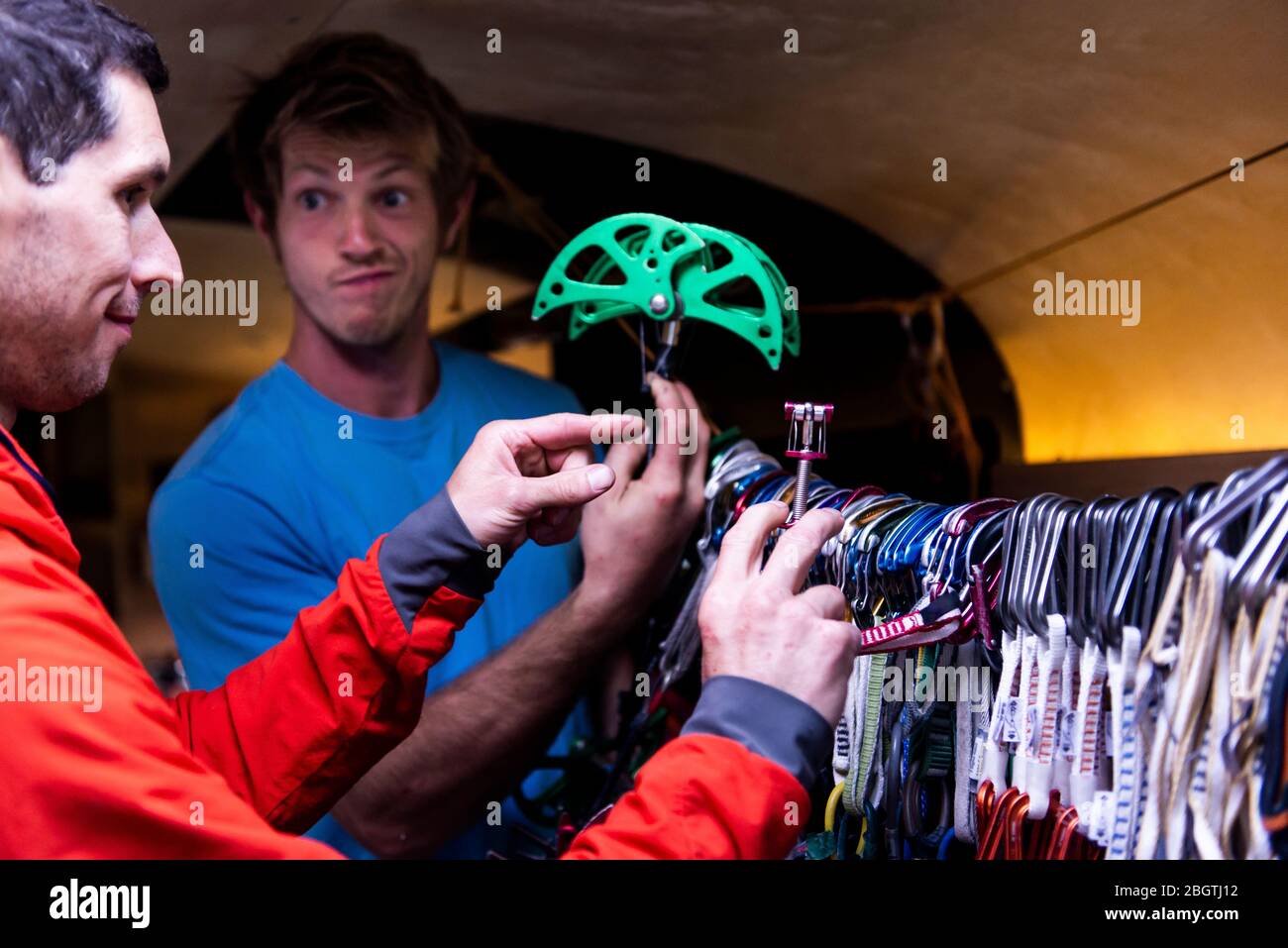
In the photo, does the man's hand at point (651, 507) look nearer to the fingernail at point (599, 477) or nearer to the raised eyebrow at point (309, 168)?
the fingernail at point (599, 477)

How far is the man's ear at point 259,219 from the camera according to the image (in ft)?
6.56

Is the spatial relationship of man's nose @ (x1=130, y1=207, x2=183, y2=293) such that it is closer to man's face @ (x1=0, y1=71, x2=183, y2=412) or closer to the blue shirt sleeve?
man's face @ (x1=0, y1=71, x2=183, y2=412)

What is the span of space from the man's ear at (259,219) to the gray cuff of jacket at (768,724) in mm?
1343

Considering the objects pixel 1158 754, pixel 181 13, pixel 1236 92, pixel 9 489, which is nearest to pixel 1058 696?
pixel 1158 754

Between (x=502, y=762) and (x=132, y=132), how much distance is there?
0.91 m

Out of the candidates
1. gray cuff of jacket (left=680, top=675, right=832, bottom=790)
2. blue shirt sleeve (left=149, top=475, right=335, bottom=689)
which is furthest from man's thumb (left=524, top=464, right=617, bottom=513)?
blue shirt sleeve (left=149, top=475, right=335, bottom=689)

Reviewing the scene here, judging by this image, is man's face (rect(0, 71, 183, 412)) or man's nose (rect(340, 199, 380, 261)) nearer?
man's face (rect(0, 71, 183, 412))

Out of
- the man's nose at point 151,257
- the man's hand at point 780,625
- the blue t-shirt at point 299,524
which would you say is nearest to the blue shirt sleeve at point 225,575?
the blue t-shirt at point 299,524

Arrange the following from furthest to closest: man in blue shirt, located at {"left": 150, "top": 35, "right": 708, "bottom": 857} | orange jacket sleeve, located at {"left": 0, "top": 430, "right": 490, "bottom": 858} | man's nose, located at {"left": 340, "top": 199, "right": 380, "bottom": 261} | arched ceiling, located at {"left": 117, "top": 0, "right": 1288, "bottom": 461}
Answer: man's nose, located at {"left": 340, "top": 199, "right": 380, "bottom": 261}, man in blue shirt, located at {"left": 150, "top": 35, "right": 708, "bottom": 857}, arched ceiling, located at {"left": 117, "top": 0, "right": 1288, "bottom": 461}, orange jacket sleeve, located at {"left": 0, "top": 430, "right": 490, "bottom": 858}

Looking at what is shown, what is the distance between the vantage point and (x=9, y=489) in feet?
3.17

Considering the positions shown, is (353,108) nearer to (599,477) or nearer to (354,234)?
(354,234)

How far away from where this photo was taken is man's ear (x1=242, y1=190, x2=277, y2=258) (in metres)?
2.00

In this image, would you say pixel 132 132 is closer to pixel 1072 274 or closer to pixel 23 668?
pixel 23 668

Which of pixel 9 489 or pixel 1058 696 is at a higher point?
Answer: pixel 9 489
